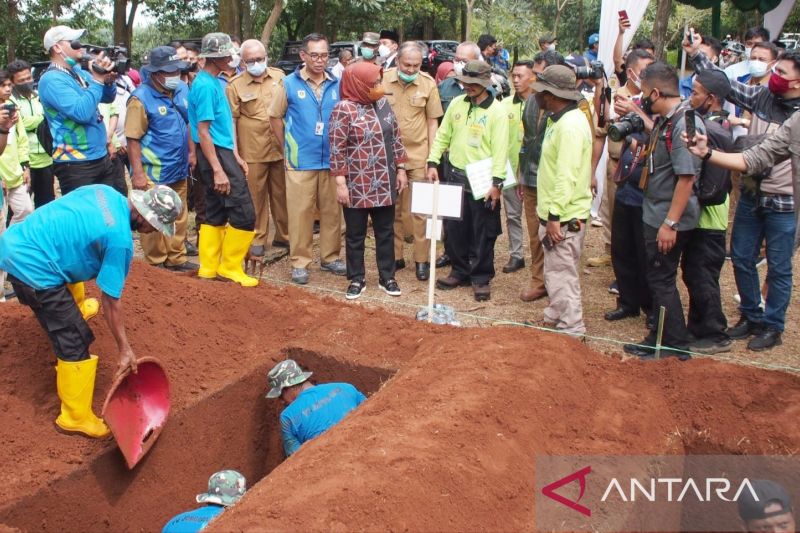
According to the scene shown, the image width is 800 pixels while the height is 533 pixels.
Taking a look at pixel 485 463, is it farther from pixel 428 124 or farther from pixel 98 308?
pixel 428 124

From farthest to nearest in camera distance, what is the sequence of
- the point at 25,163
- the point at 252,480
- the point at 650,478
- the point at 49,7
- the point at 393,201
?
1. the point at 49,7
2. the point at 25,163
3. the point at 393,201
4. the point at 252,480
5. the point at 650,478

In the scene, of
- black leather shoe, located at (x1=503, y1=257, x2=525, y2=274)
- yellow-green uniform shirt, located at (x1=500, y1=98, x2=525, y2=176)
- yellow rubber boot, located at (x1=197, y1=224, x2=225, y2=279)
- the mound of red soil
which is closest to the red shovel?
the mound of red soil

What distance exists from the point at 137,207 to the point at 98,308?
133 centimetres

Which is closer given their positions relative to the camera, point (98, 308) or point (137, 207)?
point (137, 207)

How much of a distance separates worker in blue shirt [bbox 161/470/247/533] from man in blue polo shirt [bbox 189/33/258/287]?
2.60 metres

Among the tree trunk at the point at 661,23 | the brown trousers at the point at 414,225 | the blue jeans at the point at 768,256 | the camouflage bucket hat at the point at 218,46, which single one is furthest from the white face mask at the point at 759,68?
the camouflage bucket hat at the point at 218,46

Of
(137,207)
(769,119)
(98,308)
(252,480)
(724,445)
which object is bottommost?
(252,480)

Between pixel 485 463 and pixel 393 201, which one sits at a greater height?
pixel 393 201

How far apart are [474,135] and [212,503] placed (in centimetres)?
402

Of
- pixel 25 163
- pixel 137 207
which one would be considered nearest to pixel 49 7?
pixel 25 163

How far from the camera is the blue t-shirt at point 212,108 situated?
641cm

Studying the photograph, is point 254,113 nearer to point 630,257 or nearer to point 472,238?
point 472,238

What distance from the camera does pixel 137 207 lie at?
4398 millimetres

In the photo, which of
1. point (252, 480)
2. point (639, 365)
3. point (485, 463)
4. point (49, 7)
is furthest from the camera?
point (49, 7)
